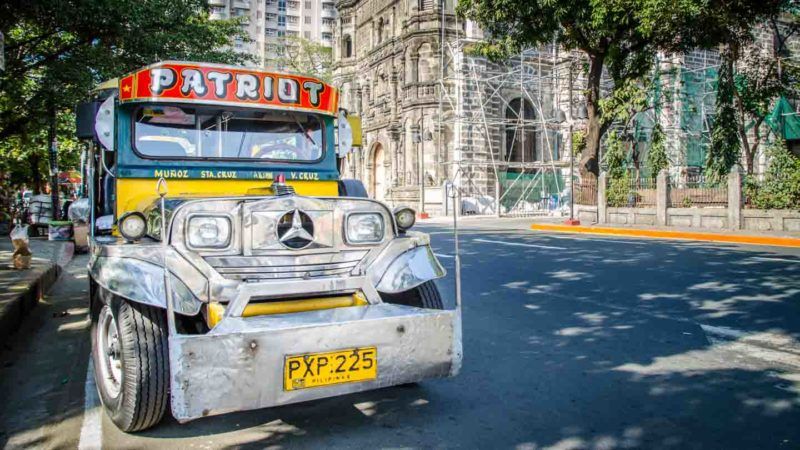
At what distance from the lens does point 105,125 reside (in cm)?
546

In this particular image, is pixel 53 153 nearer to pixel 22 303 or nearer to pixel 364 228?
pixel 22 303

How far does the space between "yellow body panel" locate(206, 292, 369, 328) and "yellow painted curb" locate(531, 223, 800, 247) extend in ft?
46.8

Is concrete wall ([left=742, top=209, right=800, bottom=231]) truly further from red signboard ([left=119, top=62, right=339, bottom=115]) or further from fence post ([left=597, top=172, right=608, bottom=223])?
red signboard ([left=119, top=62, right=339, bottom=115])

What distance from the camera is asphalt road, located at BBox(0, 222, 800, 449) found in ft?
12.5

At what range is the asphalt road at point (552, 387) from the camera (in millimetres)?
3812

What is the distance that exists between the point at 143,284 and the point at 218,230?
20.5 inches

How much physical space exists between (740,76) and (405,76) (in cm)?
2053

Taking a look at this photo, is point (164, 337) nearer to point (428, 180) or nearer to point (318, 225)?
point (318, 225)

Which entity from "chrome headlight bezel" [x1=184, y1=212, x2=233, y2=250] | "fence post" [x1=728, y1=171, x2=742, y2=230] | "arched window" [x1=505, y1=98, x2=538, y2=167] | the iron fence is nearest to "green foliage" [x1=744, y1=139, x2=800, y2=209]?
"fence post" [x1=728, y1=171, x2=742, y2=230]

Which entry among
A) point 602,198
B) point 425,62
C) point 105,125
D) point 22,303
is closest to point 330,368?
point 105,125

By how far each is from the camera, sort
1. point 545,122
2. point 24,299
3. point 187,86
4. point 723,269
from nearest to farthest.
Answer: point 187,86 < point 24,299 < point 723,269 < point 545,122

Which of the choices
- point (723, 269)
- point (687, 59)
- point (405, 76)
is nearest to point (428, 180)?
point (405, 76)

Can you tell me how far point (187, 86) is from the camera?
5.56m

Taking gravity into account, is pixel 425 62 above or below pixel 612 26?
above
